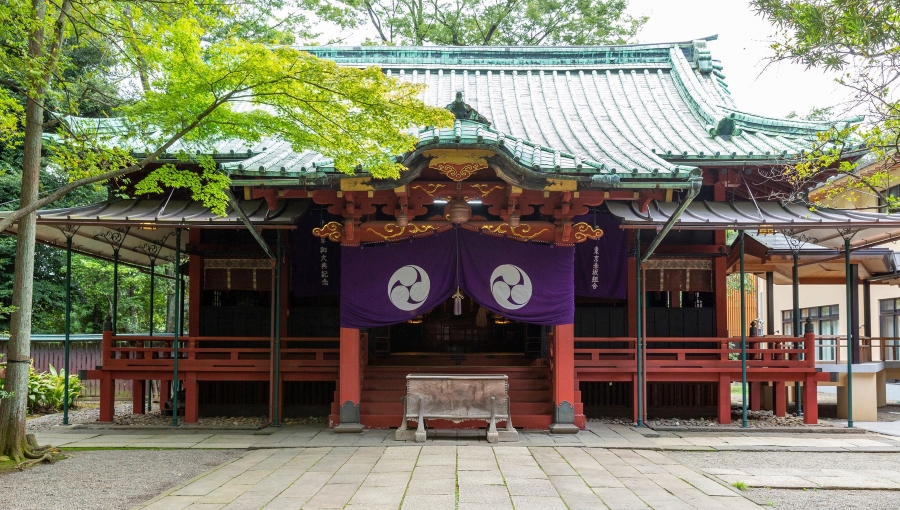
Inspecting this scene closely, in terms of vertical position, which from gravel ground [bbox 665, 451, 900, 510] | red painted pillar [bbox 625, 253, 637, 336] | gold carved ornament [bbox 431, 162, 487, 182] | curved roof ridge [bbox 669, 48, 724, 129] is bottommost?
gravel ground [bbox 665, 451, 900, 510]

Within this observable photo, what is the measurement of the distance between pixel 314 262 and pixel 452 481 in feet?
19.9

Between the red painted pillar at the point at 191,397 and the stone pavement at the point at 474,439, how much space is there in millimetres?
626

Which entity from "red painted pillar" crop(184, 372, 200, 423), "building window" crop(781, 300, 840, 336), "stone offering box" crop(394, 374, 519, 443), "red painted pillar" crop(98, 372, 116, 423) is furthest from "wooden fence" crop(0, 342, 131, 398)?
"building window" crop(781, 300, 840, 336)

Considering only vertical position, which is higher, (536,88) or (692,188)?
(536,88)

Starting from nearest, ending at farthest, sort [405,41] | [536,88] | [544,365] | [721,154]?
1. [721,154]
2. [544,365]
3. [536,88]
4. [405,41]

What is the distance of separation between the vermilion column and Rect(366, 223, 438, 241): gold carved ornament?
2721 mm

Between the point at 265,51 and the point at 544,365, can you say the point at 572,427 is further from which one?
the point at 265,51

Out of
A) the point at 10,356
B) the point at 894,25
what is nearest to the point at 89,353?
the point at 10,356

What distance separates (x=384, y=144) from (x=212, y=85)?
209 cm

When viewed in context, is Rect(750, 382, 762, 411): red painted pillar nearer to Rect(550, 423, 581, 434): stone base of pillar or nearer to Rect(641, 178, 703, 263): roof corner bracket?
Rect(641, 178, 703, 263): roof corner bracket

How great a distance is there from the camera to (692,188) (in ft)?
35.0

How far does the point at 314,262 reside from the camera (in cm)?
1306

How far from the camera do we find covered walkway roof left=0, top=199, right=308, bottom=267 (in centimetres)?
1155

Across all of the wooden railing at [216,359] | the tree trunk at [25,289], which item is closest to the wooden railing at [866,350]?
the wooden railing at [216,359]
